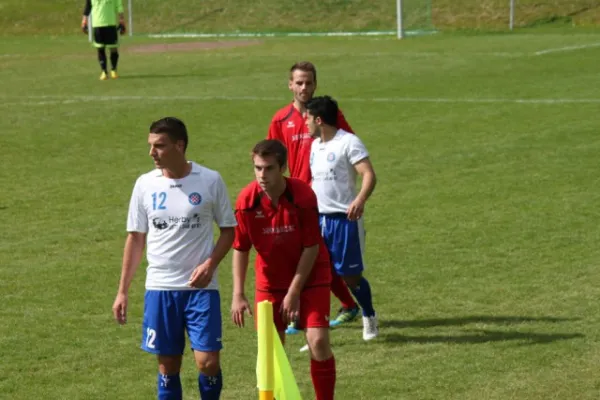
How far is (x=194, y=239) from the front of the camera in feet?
26.1

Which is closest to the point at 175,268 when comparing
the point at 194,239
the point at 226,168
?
the point at 194,239

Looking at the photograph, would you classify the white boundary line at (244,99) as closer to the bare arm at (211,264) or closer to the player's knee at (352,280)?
the player's knee at (352,280)

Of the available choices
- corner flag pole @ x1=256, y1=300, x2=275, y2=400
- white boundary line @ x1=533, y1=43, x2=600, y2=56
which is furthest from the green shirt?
corner flag pole @ x1=256, y1=300, x2=275, y2=400

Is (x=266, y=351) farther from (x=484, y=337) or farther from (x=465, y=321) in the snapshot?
(x=465, y=321)

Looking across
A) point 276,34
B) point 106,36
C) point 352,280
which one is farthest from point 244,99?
point 276,34

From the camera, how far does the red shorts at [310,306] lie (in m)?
8.27

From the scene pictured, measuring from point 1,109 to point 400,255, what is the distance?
14382 mm

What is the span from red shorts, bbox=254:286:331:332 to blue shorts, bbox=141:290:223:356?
486 millimetres

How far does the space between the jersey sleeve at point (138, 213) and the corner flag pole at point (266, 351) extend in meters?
2.47

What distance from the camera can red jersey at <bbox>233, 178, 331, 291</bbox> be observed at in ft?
26.5

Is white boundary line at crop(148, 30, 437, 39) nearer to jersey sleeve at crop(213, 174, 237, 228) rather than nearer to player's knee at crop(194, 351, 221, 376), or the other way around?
jersey sleeve at crop(213, 174, 237, 228)

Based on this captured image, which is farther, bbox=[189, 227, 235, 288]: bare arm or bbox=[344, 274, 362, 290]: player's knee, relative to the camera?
bbox=[344, 274, 362, 290]: player's knee

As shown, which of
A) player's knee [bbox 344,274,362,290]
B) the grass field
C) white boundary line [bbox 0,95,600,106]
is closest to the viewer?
the grass field

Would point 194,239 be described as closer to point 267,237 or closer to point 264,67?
point 267,237
